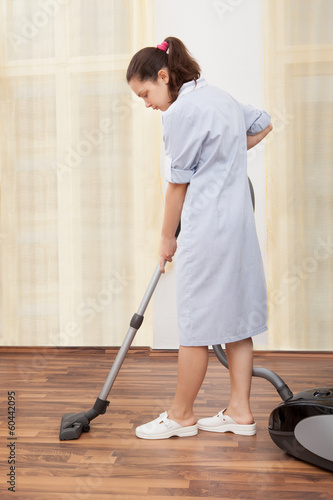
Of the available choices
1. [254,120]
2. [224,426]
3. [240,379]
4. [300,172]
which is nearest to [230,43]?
[300,172]

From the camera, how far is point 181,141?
5.15 ft

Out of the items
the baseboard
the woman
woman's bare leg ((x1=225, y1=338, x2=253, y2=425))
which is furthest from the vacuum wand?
the baseboard

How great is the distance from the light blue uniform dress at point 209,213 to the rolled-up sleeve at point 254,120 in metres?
0.10

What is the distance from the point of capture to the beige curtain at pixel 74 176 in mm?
2930

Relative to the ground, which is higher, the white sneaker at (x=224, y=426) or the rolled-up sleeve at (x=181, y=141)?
the rolled-up sleeve at (x=181, y=141)

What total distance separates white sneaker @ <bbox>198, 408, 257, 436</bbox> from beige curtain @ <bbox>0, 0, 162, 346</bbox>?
1231 mm

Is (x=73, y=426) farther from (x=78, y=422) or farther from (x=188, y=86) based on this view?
(x=188, y=86)

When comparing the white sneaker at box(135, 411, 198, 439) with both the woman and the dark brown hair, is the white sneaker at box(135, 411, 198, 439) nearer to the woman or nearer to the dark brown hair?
the woman

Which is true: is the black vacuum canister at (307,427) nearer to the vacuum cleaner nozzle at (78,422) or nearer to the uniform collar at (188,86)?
the vacuum cleaner nozzle at (78,422)

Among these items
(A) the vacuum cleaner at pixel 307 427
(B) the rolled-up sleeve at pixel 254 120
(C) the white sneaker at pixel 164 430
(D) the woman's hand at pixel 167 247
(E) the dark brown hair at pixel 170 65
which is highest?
(E) the dark brown hair at pixel 170 65

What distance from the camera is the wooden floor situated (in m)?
1.32

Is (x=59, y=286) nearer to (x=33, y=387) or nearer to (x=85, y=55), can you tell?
(x=33, y=387)

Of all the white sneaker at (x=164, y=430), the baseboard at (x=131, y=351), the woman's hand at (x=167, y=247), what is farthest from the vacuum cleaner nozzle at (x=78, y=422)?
the baseboard at (x=131, y=351)

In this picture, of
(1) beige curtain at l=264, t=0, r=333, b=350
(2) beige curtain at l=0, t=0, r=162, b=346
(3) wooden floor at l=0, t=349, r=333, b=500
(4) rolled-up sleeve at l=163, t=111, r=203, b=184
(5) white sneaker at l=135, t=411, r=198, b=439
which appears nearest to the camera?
(3) wooden floor at l=0, t=349, r=333, b=500
